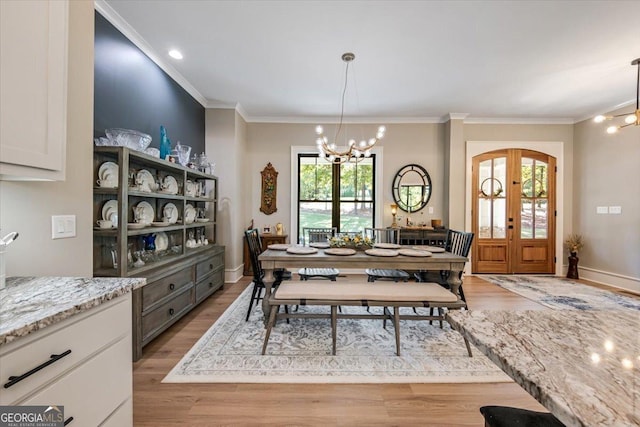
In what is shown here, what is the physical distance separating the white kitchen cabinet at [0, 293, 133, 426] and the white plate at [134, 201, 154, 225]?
1.76m

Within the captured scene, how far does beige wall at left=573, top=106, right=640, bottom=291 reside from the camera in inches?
159

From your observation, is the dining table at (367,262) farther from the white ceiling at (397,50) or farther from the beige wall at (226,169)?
the white ceiling at (397,50)

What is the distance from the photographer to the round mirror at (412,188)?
5008mm

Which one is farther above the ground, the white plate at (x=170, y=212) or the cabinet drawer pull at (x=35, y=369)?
the white plate at (x=170, y=212)

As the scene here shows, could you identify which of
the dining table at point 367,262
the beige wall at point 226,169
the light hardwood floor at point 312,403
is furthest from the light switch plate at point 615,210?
the beige wall at point 226,169

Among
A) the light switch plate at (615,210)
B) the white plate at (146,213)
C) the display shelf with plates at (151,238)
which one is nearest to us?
the display shelf with plates at (151,238)

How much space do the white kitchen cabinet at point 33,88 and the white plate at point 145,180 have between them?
58.6 inches

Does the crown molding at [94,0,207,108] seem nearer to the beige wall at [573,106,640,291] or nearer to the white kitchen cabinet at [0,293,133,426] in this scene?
the white kitchen cabinet at [0,293,133,426]

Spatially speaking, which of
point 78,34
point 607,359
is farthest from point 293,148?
point 607,359

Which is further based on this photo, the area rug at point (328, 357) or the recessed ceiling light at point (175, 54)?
the recessed ceiling light at point (175, 54)

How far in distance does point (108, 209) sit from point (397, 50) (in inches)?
128

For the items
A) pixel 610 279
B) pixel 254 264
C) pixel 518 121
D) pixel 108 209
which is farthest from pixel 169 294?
pixel 610 279

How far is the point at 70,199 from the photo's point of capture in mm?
1368

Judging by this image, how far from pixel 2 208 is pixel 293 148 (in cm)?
Result: 414
